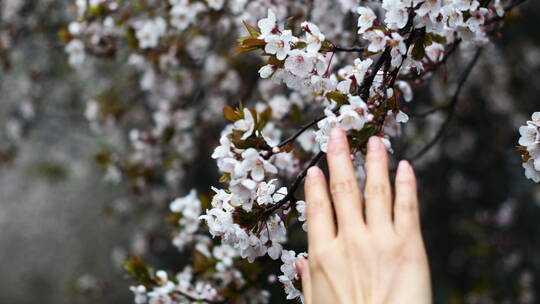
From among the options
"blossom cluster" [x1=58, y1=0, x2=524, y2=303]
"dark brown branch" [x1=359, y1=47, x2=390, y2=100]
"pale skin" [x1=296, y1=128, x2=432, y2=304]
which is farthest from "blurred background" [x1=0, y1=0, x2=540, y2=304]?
"pale skin" [x1=296, y1=128, x2=432, y2=304]

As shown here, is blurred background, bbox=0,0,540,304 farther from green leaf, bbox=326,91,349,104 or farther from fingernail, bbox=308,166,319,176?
fingernail, bbox=308,166,319,176

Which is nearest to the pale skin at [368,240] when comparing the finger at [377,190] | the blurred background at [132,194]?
the finger at [377,190]

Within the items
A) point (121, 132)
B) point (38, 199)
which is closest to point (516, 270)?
point (121, 132)

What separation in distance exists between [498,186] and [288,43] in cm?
384

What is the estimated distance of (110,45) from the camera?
106 inches

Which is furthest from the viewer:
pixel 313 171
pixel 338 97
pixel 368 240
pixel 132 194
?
pixel 132 194

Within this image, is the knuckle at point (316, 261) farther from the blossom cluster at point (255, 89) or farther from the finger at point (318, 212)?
the blossom cluster at point (255, 89)

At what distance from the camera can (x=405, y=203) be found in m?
1.16

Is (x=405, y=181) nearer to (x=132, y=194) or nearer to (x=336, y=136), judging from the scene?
(x=336, y=136)

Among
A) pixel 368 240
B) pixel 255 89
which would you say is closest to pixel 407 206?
pixel 368 240

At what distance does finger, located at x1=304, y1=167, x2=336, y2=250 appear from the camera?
1179 mm

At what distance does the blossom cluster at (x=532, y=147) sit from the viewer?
4.70 ft

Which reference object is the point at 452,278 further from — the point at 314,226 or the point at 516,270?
the point at 314,226

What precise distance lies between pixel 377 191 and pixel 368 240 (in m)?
0.10
